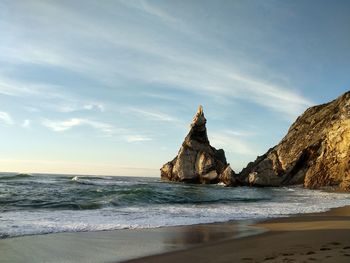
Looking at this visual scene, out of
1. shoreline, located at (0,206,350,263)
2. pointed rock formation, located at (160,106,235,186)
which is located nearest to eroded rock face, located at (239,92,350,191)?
pointed rock formation, located at (160,106,235,186)

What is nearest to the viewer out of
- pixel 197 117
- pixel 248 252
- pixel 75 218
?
pixel 248 252

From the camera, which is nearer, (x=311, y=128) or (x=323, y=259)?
(x=323, y=259)

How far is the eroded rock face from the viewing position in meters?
49.1

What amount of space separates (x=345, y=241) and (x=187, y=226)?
566cm

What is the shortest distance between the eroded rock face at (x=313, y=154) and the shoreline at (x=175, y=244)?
35431 mm

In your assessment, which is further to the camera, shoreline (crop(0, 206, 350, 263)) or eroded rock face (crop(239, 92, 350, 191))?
eroded rock face (crop(239, 92, 350, 191))

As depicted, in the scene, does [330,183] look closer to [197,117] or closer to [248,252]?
[197,117]

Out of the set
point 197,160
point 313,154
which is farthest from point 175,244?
point 197,160

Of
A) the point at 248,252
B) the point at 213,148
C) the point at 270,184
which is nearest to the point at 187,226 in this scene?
the point at 248,252

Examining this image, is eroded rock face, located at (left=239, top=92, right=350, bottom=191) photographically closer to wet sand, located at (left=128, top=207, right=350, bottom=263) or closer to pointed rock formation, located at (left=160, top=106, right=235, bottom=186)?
pointed rock formation, located at (left=160, top=106, right=235, bottom=186)

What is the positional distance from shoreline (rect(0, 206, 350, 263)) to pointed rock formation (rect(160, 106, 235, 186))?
5607 centimetres

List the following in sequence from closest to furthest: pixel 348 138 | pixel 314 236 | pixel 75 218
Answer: pixel 314 236 < pixel 75 218 < pixel 348 138

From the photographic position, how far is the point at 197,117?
77.9 metres

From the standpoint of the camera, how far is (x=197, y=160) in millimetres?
74875
